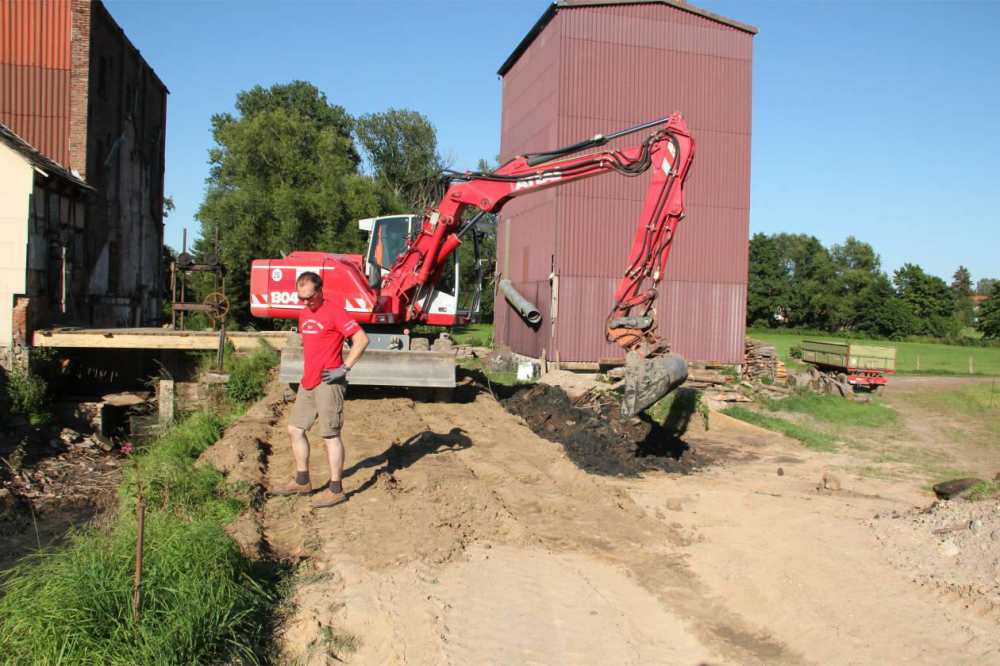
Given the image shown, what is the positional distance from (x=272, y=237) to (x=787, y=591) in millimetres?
31355

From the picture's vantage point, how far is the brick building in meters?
17.6

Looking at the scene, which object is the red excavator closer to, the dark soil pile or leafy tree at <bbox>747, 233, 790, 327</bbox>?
the dark soil pile

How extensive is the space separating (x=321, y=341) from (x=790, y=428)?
40.8ft

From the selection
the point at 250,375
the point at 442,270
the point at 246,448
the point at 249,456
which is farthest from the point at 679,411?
the point at 249,456

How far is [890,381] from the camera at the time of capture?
28391 millimetres

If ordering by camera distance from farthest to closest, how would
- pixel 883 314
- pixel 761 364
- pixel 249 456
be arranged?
pixel 883 314, pixel 761 364, pixel 249 456

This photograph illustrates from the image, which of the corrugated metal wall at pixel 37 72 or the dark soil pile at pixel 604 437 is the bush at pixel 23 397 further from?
the dark soil pile at pixel 604 437

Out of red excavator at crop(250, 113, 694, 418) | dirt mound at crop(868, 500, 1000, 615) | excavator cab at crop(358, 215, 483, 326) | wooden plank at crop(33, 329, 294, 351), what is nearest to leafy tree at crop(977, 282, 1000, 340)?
red excavator at crop(250, 113, 694, 418)

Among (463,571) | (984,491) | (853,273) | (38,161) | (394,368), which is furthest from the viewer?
(853,273)

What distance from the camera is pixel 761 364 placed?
23.1 m

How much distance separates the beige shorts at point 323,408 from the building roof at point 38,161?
13.7 m

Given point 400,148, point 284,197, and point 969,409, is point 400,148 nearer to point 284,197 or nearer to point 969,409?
point 284,197

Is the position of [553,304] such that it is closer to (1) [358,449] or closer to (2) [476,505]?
(1) [358,449]

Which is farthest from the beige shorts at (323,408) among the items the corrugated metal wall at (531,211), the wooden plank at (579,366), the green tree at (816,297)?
the green tree at (816,297)
